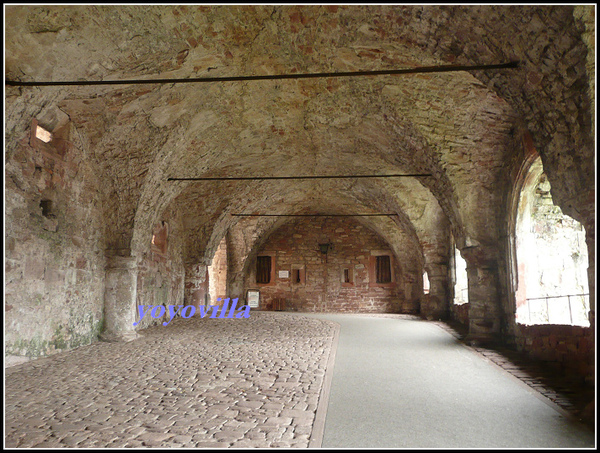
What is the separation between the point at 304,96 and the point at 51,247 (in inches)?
168

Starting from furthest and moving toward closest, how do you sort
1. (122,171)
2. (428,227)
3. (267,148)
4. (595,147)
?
(428,227), (267,148), (122,171), (595,147)

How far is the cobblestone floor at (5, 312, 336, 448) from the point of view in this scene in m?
2.98

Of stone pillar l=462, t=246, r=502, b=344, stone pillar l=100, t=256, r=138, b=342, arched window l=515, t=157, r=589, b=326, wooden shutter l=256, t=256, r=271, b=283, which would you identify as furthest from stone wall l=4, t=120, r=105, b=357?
wooden shutter l=256, t=256, r=271, b=283

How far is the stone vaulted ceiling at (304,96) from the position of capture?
12.4 ft

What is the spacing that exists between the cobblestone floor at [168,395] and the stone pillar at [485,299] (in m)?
2.51

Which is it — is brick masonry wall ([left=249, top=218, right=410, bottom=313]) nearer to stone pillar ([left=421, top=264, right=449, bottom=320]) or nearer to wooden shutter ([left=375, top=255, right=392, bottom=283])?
wooden shutter ([left=375, top=255, right=392, bottom=283])

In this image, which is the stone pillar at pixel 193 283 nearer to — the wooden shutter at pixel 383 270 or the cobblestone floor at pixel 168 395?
A: the cobblestone floor at pixel 168 395

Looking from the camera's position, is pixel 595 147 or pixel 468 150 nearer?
pixel 595 147

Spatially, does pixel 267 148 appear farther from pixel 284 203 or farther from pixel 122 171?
pixel 284 203

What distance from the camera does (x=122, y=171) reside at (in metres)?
7.47

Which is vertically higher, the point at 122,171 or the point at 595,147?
the point at 122,171

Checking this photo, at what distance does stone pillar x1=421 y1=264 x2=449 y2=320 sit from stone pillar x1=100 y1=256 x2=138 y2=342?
7.65 metres

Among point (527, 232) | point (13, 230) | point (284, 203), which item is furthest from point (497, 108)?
point (284, 203)

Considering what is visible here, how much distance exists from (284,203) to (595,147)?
11720mm
